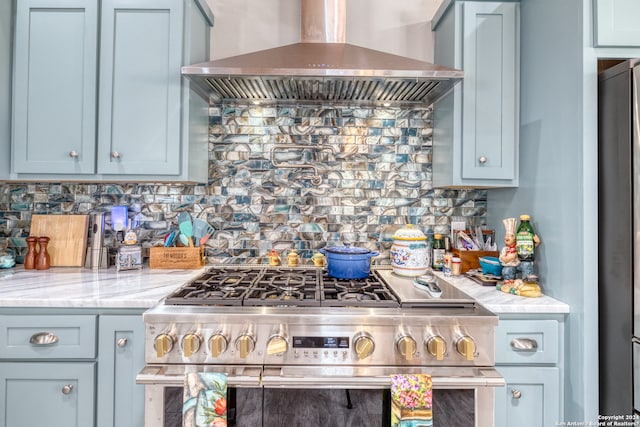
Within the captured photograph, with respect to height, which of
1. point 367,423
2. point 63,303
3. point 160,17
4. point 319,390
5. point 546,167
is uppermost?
point 160,17

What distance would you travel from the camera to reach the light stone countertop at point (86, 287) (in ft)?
4.52

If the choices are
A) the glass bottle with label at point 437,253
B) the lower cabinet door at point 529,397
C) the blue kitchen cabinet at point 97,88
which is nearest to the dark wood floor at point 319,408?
the lower cabinet door at point 529,397

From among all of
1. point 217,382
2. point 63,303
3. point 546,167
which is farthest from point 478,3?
point 63,303

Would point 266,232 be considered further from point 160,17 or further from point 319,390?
point 160,17

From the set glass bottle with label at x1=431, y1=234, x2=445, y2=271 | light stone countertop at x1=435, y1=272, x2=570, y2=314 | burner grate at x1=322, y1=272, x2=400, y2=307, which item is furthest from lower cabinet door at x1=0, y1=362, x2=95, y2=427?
glass bottle with label at x1=431, y1=234, x2=445, y2=271

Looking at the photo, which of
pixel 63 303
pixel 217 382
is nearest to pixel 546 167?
pixel 217 382

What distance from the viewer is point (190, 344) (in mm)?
1232

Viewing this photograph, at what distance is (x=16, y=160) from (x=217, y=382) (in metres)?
1.46

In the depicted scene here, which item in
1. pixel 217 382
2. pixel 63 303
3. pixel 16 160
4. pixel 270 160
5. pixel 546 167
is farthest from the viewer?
pixel 270 160

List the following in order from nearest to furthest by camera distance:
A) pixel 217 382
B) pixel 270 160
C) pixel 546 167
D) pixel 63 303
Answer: pixel 217 382
pixel 63 303
pixel 546 167
pixel 270 160

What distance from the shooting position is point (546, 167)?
62.0 inches

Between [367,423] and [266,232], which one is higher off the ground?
[266,232]

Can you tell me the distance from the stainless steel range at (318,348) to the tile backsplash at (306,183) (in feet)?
2.65

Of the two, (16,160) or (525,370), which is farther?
(16,160)
